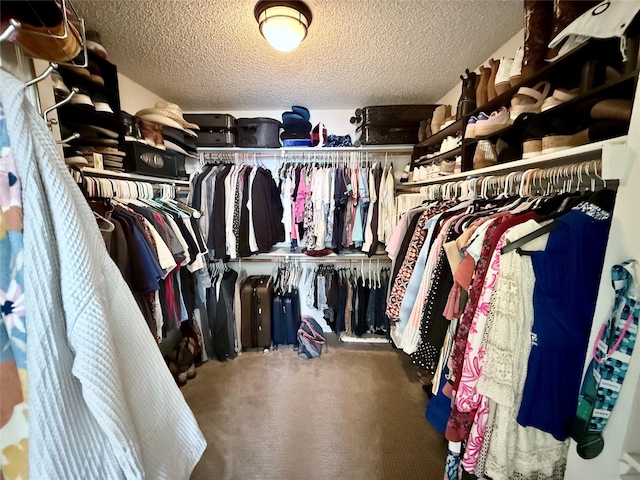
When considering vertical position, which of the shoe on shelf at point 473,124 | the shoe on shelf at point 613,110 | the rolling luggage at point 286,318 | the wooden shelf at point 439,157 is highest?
the shoe on shelf at point 473,124

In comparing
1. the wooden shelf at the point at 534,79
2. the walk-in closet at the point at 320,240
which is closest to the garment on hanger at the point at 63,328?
the walk-in closet at the point at 320,240

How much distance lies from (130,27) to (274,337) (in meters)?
2.38

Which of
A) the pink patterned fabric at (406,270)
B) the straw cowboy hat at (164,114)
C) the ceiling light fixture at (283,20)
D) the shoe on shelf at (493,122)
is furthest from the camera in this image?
the straw cowboy hat at (164,114)

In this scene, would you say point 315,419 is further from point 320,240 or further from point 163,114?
point 163,114

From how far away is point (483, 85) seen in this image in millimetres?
1436

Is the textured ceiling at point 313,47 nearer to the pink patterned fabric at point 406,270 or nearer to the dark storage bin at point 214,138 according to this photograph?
the dark storage bin at point 214,138

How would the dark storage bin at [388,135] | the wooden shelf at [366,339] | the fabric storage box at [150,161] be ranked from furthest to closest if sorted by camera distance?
the wooden shelf at [366,339]
the dark storage bin at [388,135]
the fabric storage box at [150,161]

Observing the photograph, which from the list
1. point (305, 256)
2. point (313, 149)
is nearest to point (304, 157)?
point (313, 149)

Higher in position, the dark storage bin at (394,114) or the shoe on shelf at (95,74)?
the dark storage bin at (394,114)

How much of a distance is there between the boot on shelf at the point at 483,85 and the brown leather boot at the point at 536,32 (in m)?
0.32

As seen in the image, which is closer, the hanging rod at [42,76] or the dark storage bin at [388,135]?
the hanging rod at [42,76]

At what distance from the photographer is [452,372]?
105 cm

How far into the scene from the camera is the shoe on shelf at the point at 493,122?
129cm

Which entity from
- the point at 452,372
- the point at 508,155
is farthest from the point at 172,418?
the point at 508,155
